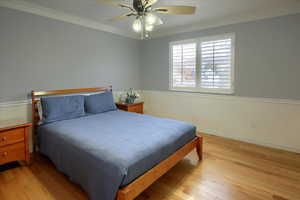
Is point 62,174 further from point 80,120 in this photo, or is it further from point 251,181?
point 251,181

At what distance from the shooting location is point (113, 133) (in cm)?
224

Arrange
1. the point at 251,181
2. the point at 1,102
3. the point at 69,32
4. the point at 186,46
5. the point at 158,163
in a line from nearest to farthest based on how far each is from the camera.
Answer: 1. the point at 158,163
2. the point at 251,181
3. the point at 1,102
4. the point at 69,32
5. the point at 186,46

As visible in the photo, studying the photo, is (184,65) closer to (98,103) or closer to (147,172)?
(98,103)

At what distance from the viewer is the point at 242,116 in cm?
346

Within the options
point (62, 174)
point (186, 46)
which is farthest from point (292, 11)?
point (62, 174)

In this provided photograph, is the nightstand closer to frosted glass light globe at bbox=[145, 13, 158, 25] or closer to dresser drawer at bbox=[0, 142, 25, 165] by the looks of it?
dresser drawer at bbox=[0, 142, 25, 165]

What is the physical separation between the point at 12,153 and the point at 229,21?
4.34m

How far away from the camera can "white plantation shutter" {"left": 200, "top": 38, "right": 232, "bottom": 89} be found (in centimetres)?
351

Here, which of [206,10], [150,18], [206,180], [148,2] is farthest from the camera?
[206,10]

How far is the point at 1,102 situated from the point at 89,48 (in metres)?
1.85

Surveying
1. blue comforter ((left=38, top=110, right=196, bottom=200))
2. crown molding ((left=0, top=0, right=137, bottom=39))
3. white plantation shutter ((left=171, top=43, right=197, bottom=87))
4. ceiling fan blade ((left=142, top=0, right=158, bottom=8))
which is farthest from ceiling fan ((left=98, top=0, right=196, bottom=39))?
white plantation shutter ((left=171, top=43, right=197, bottom=87))

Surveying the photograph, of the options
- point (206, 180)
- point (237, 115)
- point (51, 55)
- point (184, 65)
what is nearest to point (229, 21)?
point (184, 65)

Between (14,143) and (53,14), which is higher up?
(53,14)

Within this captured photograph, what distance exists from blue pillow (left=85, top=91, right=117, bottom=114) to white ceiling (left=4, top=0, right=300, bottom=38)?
5.19 feet
